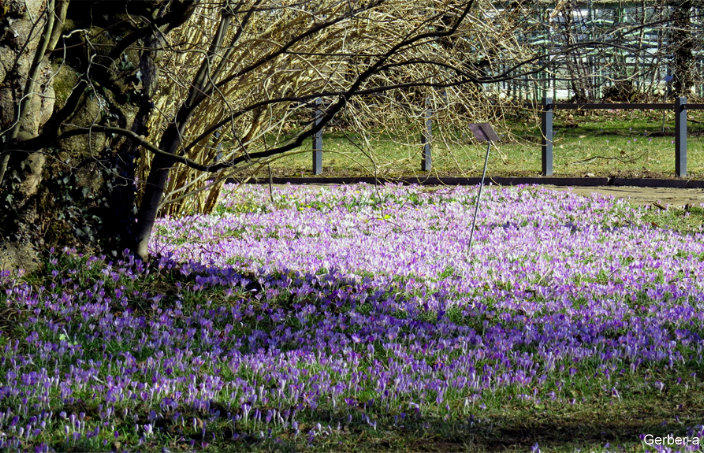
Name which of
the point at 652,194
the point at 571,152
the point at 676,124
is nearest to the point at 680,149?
the point at 676,124

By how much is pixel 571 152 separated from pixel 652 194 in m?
6.48

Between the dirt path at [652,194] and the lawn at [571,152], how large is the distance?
573 mm

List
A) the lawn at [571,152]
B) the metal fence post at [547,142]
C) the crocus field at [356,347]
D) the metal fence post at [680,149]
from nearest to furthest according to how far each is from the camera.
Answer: the crocus field at [356,347]
the metal fence post at [680,149]
the metal fence post at [547,142]
the lawn at [571,152]

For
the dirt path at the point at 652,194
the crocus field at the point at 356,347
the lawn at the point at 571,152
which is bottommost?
the crocus field at the point at 356,347

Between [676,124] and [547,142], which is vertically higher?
[676,124]

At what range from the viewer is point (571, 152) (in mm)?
19562

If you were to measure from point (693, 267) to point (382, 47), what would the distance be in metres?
3.57

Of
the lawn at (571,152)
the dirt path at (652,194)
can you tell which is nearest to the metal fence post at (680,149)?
the lawn at (571,152)

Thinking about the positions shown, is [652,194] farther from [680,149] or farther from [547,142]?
[547,142]

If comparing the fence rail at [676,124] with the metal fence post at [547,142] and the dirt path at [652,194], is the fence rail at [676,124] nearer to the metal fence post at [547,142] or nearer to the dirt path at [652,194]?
the metal fence post at [547,142]

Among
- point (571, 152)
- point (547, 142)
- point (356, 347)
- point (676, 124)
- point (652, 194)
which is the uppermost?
point (676, 124)

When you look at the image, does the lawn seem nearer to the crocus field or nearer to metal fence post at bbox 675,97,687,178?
metal fence post at bbox 675,97,687,178

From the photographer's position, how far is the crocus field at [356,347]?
12.4ft

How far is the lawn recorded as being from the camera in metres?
16.1
